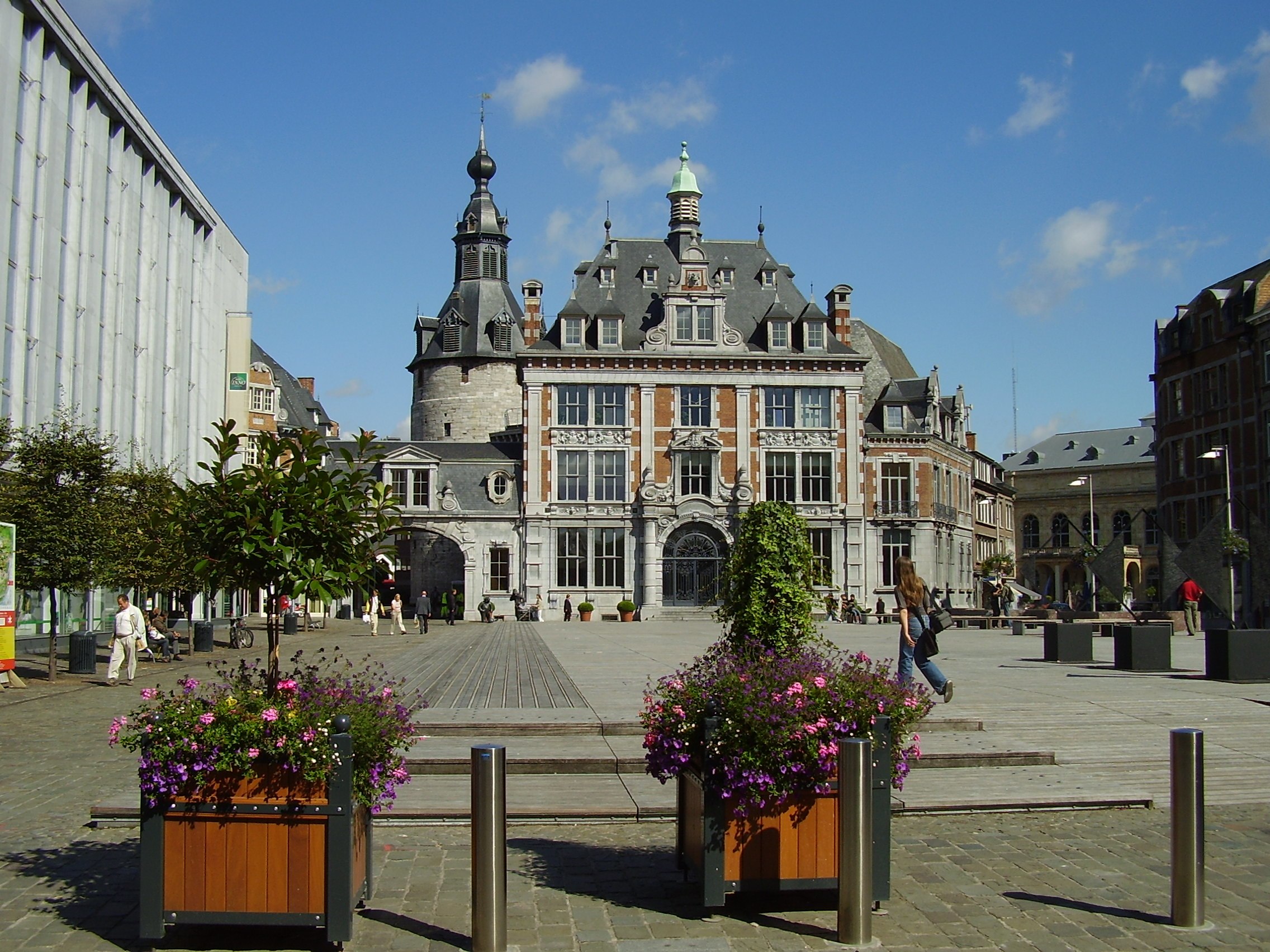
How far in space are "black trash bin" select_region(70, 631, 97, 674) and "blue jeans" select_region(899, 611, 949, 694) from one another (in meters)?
17.8

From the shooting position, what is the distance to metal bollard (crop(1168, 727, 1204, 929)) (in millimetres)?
7348

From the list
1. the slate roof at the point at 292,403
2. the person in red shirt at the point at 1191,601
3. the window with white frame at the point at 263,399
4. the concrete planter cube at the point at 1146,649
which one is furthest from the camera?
the slate roof at the point at 292,403

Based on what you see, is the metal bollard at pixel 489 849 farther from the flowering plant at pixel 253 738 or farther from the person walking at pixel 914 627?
the person walking at pixel 914 627

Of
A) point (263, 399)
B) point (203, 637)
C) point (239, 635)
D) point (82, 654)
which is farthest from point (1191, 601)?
point (263, 399)

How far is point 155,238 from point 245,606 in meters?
26.8

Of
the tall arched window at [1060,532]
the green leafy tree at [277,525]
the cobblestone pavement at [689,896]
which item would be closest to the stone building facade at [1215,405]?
the tall arched window at [1060,532]

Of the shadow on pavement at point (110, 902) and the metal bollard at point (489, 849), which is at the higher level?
the metal bollard at point (489, 849)

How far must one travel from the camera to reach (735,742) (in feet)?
24.6

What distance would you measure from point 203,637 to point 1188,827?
33339 millimetres

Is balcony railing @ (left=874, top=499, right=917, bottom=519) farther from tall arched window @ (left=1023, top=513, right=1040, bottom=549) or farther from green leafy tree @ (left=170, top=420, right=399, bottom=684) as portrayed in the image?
green leafy tree @ (left=170, top=420, right=399, bottom=684)

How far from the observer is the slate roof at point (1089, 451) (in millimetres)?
109625

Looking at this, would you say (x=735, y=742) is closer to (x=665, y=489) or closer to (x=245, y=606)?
(x=665, y=489)

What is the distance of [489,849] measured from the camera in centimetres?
675

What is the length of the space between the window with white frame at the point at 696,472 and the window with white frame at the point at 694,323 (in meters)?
5.76
